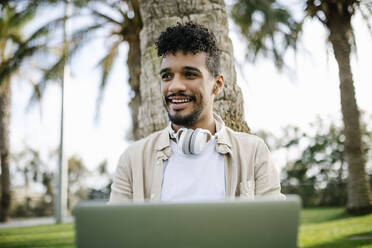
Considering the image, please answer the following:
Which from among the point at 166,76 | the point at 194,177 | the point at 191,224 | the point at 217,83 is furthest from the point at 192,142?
the point at 191,224

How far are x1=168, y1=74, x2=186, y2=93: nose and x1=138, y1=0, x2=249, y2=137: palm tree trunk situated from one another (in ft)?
3.86

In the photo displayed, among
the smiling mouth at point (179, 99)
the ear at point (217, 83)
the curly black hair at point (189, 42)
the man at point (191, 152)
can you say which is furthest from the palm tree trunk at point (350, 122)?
the smiling mouth at point (179, 99)

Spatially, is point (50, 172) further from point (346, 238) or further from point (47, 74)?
point (346, 238)

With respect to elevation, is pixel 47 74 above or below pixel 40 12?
below

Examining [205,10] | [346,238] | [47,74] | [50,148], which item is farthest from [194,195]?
[50,148]

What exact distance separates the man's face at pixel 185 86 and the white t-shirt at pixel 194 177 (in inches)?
10.3

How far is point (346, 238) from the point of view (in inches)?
260

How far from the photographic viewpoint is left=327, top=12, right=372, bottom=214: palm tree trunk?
1052 cm

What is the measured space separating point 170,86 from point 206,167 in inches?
24.3

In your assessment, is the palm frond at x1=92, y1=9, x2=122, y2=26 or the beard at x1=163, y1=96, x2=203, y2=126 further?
the palm frond at x1=92, y1=9, x2=122, y2=26

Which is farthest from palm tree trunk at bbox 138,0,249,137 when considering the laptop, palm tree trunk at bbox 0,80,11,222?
palm tree trunk at bbox 0,80,11,222

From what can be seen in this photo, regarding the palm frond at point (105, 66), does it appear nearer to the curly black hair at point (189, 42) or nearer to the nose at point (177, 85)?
the curly black hair at point (189, 42)

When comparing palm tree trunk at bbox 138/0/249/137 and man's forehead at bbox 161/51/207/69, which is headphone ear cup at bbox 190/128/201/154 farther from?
palm tree trunk at bbox 138/0/249/137

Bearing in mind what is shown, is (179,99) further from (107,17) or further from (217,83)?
(107,17)
